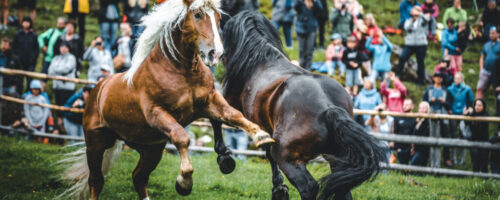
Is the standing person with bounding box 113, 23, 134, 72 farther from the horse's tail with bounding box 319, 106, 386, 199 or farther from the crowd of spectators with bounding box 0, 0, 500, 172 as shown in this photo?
the horse's tail with bounding box 319, 106, 386, 199

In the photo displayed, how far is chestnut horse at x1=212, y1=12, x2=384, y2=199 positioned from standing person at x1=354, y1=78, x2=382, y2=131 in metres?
4.61

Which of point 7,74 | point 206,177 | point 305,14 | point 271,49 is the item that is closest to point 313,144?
point 271,49

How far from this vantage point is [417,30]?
1212 centimetres

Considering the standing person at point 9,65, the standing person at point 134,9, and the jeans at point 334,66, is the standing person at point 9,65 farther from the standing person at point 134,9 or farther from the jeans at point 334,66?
the jeans at point 334,66

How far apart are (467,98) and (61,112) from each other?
8.93m

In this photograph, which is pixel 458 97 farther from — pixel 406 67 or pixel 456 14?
pixel 406 67

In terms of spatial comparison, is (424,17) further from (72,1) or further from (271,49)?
(72,1)

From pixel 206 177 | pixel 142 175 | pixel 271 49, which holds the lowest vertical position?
pixel 206 177

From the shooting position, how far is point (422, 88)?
13.7 meters

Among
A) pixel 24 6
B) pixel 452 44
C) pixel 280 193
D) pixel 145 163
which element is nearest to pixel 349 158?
pixel 280 193

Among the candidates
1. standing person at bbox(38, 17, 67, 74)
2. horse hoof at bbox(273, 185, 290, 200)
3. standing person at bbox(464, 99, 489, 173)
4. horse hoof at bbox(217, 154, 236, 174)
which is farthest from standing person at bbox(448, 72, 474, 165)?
standing person at bbox(38, 17, 67, 74)

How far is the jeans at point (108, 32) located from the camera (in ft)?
41.5

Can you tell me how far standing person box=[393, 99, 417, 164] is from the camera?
9602 millimetres

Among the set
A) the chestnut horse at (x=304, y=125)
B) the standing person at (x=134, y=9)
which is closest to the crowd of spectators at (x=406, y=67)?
the standing person at (x=134, y=9)
